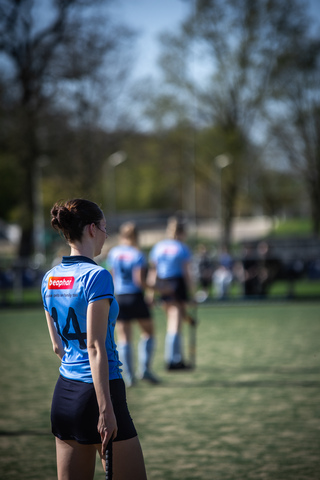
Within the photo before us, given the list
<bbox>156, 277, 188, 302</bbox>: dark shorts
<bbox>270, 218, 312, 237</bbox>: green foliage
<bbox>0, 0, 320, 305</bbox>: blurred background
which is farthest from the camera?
<bbox>270, 218, 312, 237</bbox>: green foliage

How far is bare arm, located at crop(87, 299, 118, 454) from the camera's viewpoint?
3049 millimetres

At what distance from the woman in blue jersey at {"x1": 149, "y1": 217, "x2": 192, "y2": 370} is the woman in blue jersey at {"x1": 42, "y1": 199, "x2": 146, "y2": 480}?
6.17m

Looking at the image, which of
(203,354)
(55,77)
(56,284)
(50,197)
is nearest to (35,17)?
(55,77)

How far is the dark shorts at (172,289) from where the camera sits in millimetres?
9656

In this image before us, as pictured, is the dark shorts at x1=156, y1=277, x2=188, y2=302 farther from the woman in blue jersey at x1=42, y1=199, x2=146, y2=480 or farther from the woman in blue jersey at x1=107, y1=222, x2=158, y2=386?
the woman in blue jersey at x1=42, y1=199, x2=146, y2=480

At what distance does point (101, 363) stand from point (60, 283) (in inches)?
18.6

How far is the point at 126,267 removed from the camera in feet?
28.3

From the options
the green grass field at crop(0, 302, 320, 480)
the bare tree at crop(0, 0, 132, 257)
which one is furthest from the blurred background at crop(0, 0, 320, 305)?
the green grass field at crop(0, 302, 320, 480)

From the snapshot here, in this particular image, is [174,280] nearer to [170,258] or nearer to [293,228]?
[170,258]

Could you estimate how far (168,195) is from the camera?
77750 millimetres

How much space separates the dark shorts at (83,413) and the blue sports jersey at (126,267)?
533 centimetres

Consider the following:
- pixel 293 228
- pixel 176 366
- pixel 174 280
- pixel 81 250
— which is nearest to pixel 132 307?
pixel 174 280

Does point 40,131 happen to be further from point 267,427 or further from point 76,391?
point 76,391

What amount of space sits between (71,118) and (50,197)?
26474mm
